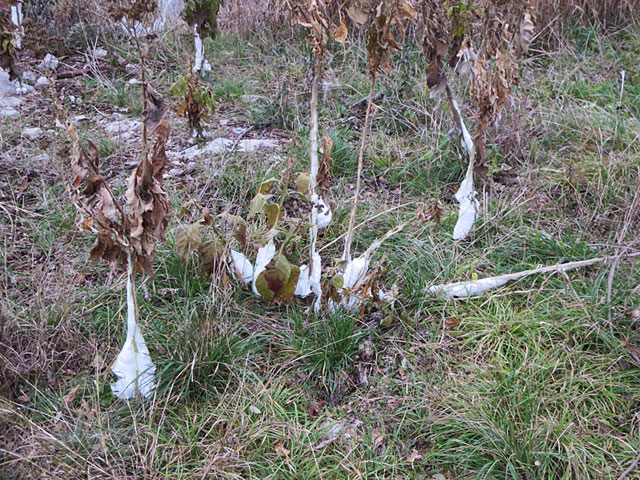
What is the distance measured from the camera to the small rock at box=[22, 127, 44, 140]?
13.0 feet

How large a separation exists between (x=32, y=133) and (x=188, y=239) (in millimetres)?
2179

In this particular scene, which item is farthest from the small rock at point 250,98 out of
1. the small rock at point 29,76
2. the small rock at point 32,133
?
the small rock at point 29,76

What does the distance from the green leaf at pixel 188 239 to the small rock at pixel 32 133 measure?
2031 millimetres

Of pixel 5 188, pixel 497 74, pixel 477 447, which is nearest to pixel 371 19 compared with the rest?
pixel 497 74

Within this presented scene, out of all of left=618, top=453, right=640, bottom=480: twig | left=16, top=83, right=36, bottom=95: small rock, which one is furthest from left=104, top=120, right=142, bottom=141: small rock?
left=618, top=453, right=640, bottom=480: twig

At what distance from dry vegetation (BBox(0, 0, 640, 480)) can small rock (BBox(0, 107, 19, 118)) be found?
36 cm

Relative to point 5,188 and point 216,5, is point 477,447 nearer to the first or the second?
point 5,188

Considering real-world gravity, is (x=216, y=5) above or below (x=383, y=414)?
above

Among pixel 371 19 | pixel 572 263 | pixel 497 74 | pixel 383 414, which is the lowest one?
pixel 383 414

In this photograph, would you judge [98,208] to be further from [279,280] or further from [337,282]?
[337,282]

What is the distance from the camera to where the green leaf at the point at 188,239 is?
2459 mm

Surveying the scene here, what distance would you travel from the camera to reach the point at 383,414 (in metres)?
2.23

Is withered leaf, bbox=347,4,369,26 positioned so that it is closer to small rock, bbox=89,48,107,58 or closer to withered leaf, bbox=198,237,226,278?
withered leaf, bbox=198,237,226,278

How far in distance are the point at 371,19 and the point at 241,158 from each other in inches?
60.3
